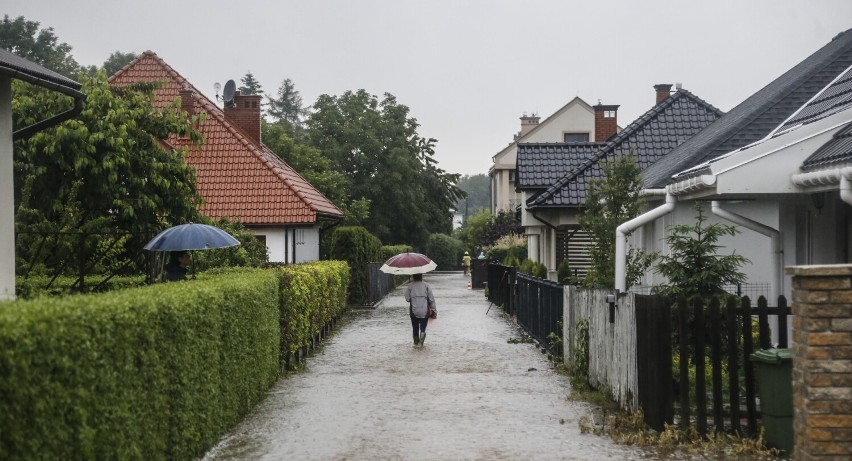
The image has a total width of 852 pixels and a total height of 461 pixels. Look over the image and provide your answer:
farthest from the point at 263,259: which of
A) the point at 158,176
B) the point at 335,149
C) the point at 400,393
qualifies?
the point at 335,149

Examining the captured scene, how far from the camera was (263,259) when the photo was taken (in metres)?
23.7

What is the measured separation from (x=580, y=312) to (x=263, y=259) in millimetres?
11748

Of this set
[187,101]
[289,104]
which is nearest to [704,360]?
[187,101]

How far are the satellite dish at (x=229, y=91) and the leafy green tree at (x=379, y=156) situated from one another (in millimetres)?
27134

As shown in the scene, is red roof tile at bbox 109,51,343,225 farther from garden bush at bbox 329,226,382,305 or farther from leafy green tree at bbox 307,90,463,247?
leafy green tree at bbox 307,90,463,247

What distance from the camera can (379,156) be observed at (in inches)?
2525

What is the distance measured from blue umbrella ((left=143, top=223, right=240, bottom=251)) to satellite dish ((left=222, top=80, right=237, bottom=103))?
20.7 meters

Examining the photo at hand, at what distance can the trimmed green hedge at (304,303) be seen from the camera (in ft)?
48.1

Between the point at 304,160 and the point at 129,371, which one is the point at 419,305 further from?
the point at 304,160

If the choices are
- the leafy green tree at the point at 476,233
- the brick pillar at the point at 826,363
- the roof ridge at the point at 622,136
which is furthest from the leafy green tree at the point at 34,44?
the brick pillar at the point at 826,363

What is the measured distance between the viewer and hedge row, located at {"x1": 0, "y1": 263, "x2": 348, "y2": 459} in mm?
4879

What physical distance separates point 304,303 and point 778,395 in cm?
935

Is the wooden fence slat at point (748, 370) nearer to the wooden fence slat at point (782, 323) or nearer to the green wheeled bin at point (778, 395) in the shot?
the wooden fence slat at point (782, 323)

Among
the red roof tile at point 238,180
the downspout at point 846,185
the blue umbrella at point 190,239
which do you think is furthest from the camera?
the red roof tile at point 238,180
